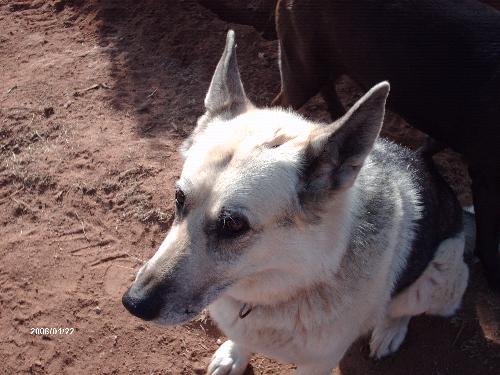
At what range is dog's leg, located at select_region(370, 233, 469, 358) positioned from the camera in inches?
128

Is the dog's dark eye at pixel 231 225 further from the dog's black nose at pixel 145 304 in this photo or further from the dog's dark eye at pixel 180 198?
the dog's black nose at pixel 145 304

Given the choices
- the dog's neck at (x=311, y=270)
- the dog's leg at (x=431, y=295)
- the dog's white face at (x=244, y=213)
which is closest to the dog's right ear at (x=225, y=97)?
the dog's white face at (x=244, y=213)

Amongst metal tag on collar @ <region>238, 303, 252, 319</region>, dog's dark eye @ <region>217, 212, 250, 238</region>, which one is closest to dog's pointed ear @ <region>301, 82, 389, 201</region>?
dog's dark eye @ <region>217, 212, 250, 238</region>

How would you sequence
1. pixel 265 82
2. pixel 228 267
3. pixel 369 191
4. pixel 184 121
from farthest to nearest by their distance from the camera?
pixel 265 82, pixel 184 121, pixel 369 191, pixel 228 267

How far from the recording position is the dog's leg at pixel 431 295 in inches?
128

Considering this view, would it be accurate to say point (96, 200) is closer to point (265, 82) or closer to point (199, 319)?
point (199, 319)

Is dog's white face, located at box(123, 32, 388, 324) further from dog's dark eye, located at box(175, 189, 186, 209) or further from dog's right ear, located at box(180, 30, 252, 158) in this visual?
dog's right ear, located at box(180, 30, 252, 158)

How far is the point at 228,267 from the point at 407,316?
185 centimetres

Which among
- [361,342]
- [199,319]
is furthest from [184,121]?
[361,342]

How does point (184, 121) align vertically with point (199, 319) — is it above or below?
above

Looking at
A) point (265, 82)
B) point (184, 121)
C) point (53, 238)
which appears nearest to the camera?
point (53, 238)

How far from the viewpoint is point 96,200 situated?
4555 millimetres

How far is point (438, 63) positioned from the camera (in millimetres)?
3697

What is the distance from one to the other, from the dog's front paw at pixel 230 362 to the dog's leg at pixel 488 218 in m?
1.99
